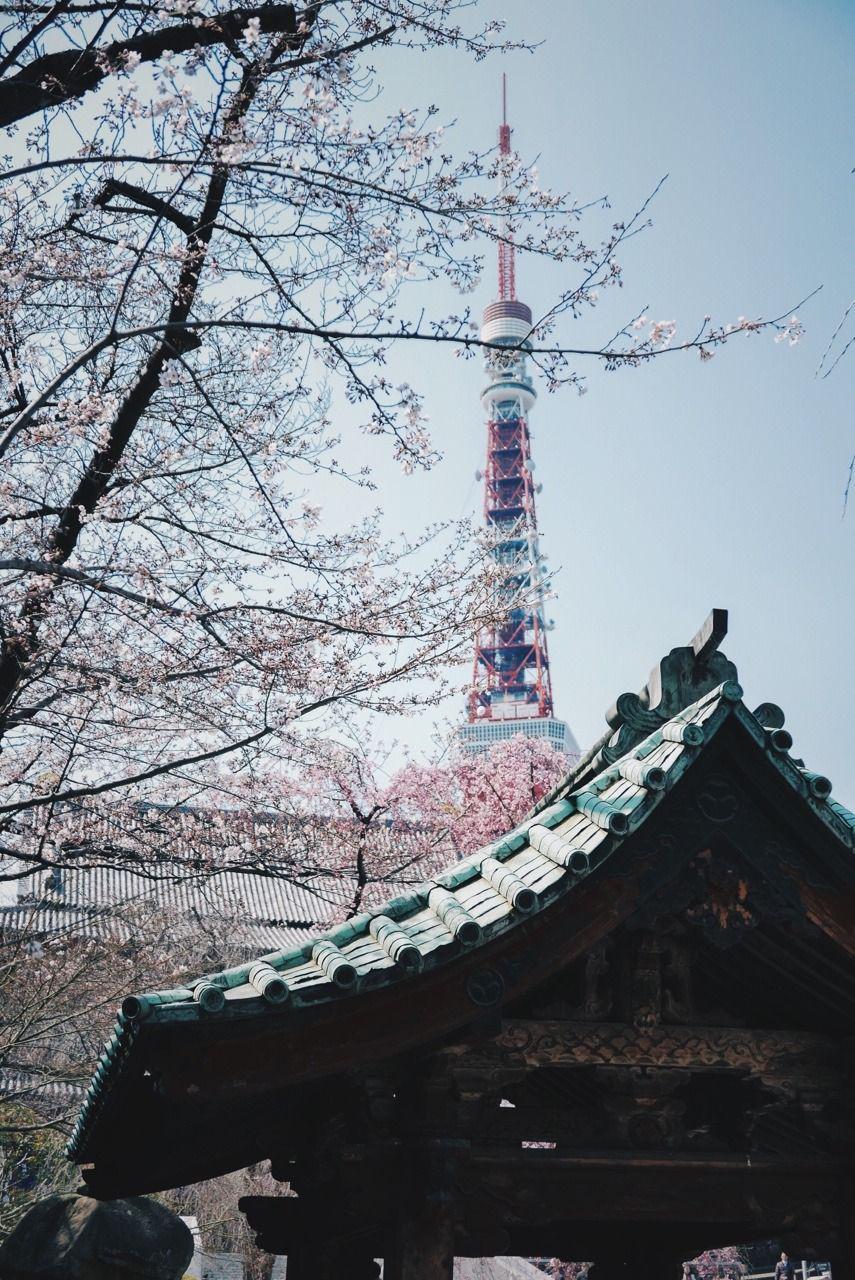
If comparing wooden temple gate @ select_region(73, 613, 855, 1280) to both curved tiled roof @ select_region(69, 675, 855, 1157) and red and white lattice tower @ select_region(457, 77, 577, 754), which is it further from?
red and white lattice tower @ select_region(457, 77, 577, 754)

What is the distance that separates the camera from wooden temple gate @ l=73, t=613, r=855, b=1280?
336cm

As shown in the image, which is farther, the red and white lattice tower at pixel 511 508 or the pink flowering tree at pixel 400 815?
the red and white lattice tower at pixel 511 508

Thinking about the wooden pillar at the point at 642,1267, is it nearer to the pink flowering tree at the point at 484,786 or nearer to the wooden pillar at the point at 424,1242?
the wooden pillar at the point at 424,1242

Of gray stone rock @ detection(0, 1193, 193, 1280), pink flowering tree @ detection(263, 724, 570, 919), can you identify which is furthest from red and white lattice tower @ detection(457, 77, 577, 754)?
gray stone rock @ detection(0, 1193, 193, 1280)

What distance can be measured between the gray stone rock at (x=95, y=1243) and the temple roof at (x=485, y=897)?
2.69 meters

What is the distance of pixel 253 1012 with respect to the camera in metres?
3.09

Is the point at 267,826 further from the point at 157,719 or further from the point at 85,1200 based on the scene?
the point at 85,1200

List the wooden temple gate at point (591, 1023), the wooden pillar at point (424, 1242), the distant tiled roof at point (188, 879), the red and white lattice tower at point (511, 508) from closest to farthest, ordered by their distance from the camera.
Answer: the wooden temple gate at point (591, 1023) < the wooden pillar at point (424, 1242) < the distant tiled roof at point (188, 879) < the red and white lattice tower at point (511, 508)

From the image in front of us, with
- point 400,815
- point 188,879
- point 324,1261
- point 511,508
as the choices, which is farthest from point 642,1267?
point 511,508

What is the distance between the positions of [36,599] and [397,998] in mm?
3713

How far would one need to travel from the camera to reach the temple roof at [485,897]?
3.11m

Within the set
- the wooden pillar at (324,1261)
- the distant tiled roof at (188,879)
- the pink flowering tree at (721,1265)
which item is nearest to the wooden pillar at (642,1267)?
the wooden pillar at (324,1261)

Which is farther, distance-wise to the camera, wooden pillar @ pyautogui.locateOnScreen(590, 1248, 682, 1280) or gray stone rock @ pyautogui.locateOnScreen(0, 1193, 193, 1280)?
gray stone rock @ pyautogui.locateOnScreen(0, 1193, 193, 1280)

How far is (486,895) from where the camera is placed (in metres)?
3.62
